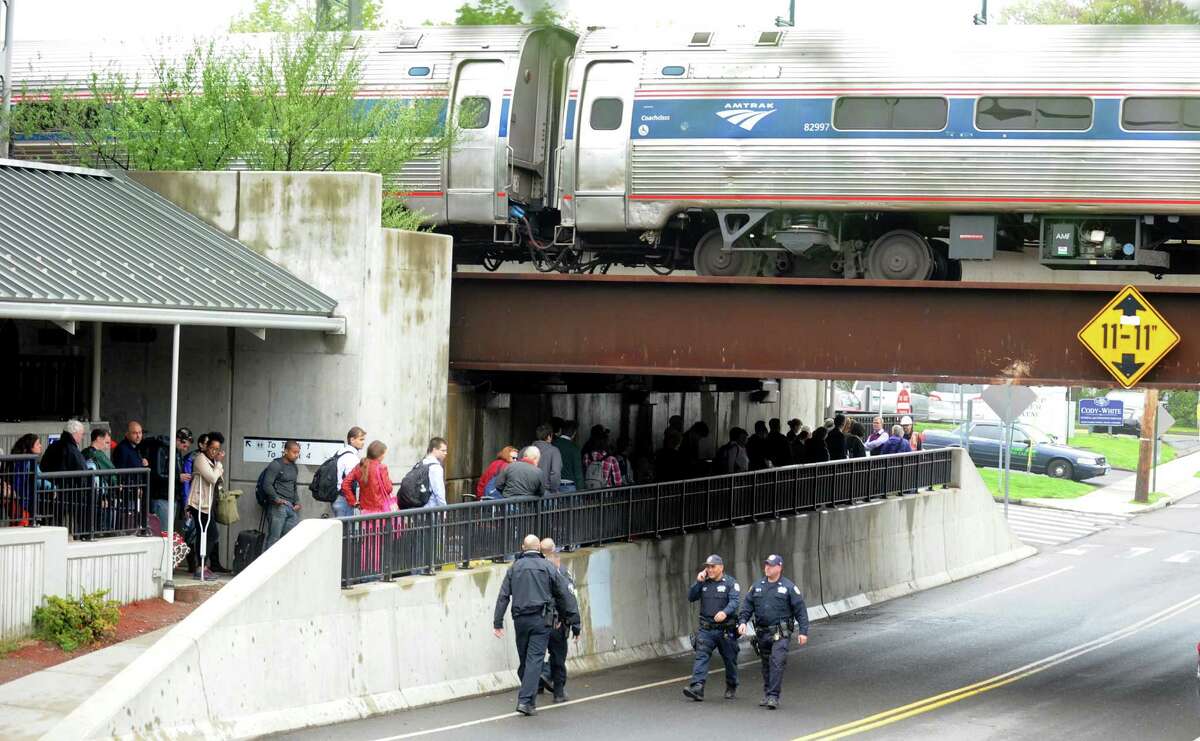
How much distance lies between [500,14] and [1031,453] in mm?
52325

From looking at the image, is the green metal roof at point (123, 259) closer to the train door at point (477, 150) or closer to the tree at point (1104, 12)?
the train door at point (477, 150)

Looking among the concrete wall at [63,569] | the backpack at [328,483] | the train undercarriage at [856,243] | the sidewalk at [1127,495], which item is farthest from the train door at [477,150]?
the sidewalk at [1127,495]

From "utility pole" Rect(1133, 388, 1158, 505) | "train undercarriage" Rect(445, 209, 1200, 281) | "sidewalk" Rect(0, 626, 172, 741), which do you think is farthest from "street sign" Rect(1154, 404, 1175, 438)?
"sidewalk" Rect(0, 626, 172, 741)

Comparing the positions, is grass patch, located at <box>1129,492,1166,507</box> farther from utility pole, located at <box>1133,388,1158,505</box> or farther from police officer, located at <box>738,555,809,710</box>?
police officer, located at <box>738,555,809,710</box>

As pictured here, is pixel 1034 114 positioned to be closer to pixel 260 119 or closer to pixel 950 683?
pixel 950 683

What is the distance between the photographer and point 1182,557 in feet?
117

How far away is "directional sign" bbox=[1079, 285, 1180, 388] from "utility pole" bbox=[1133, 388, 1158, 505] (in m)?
29.7

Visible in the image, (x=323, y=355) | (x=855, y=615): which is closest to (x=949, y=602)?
(x=855, y=615)

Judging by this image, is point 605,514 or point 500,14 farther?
point 605,514

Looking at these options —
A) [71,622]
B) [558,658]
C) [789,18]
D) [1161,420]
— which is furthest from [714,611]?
[1161,420]

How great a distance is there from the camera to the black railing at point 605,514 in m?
15.5

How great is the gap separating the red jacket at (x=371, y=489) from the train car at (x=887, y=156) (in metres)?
5.46

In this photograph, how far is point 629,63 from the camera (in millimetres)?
20203

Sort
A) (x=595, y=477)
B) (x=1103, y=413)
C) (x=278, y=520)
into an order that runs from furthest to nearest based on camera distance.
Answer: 1. (x=1103, y=413)
2. (x=595, y=477)
3. (x=278, y=520)
